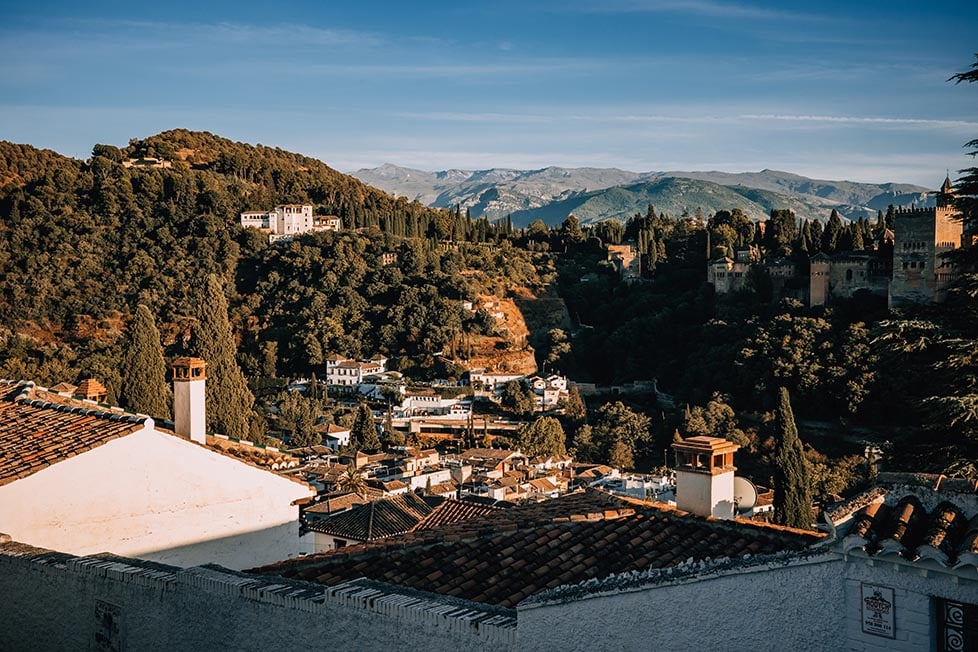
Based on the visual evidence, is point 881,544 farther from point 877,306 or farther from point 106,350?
point 877,306

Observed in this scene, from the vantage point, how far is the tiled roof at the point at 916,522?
3.33 m

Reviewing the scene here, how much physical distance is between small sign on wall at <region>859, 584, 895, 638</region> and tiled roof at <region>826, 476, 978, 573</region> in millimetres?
147

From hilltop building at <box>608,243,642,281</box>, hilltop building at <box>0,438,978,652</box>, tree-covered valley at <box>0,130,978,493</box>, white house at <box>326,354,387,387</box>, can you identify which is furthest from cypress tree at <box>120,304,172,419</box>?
hilltop building at <box>608,243,642,281</box>

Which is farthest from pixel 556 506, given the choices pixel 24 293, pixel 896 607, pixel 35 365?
pixel 24 293

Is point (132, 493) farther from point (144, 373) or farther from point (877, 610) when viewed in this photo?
point (144, 373)

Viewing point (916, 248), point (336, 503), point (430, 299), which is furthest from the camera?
point (430, 299)

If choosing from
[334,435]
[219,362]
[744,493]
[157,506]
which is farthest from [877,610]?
[334,435]

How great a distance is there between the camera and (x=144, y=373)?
66.3ft

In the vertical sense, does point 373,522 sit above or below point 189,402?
below

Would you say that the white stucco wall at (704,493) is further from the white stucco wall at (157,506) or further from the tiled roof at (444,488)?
the tiled roof at (444,488)

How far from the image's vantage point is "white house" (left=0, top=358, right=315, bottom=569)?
272 inches

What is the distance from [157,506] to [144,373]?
44.6 ft

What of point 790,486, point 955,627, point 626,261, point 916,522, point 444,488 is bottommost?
point 444,488

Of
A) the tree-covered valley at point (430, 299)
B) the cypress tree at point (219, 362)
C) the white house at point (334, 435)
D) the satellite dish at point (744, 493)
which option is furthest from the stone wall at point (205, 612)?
the white house at point (334, 435)
